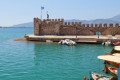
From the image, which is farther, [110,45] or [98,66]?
[110,45]

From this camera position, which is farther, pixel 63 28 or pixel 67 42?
pixel 63 28

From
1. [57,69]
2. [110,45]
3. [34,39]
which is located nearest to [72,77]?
[57,69]

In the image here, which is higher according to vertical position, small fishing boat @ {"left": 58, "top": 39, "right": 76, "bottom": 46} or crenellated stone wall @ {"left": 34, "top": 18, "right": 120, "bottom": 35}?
crenellated stone wall @ {"left": 34, "top": 18, "right": 120, "bottom": 35}

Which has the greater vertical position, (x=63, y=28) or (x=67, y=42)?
(x=63, y=28)

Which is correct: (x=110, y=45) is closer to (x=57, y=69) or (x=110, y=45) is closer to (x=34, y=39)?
(x=34, y=39)

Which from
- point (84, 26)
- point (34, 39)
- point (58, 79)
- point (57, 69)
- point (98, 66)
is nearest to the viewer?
point (58, 79)

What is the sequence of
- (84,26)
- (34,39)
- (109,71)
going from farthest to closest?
1. (84,26)
2. (34,39)
3. (109,71)

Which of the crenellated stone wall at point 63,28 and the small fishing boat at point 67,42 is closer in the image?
the small fishing boat at point 67,42

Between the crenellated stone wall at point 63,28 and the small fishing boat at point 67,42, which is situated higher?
the crenellated stone wall at point 63,28

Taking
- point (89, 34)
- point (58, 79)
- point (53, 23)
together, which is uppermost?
point (53, 23)

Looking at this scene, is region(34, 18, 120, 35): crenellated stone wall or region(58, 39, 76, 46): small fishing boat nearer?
region(58, 39, 76, 46): small fishing boat

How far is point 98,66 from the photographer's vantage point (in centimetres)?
1417

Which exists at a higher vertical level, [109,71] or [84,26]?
[84,26]

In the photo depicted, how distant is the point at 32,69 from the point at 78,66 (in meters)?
3.93
